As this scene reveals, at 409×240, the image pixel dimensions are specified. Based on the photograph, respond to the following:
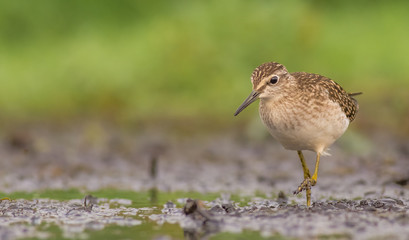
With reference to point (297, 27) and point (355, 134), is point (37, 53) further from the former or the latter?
point (355, 134)

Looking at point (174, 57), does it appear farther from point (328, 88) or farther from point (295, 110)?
point (295, 110)

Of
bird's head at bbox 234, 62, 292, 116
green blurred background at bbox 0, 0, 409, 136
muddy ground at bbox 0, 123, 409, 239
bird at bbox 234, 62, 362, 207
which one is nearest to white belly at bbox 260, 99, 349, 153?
bird at bbox 234, 62, 362, 207

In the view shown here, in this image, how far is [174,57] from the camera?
1534 centimetres

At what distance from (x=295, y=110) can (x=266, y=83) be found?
40 centimetres

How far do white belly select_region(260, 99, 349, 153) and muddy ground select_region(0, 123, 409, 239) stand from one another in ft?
2.05

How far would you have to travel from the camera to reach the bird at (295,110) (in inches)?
318

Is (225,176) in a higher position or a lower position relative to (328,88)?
lower

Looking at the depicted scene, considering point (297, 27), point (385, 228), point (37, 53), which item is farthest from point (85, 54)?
point (385, 228)

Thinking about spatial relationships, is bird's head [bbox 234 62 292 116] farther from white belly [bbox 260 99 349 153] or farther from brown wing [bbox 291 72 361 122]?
brown wing [bbox 291 72 361 122]

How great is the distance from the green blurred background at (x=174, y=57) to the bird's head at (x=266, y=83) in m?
5.49

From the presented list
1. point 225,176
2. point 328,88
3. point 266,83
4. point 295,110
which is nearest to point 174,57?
point 225,176

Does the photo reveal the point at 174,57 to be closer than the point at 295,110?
No

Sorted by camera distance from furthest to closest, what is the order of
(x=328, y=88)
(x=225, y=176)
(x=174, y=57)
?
(x=174, y=57)
(x=225, y=176)
(x=328, y=88)

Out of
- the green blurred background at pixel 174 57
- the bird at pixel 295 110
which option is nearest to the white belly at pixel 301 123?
the bird at pixel 295 110
